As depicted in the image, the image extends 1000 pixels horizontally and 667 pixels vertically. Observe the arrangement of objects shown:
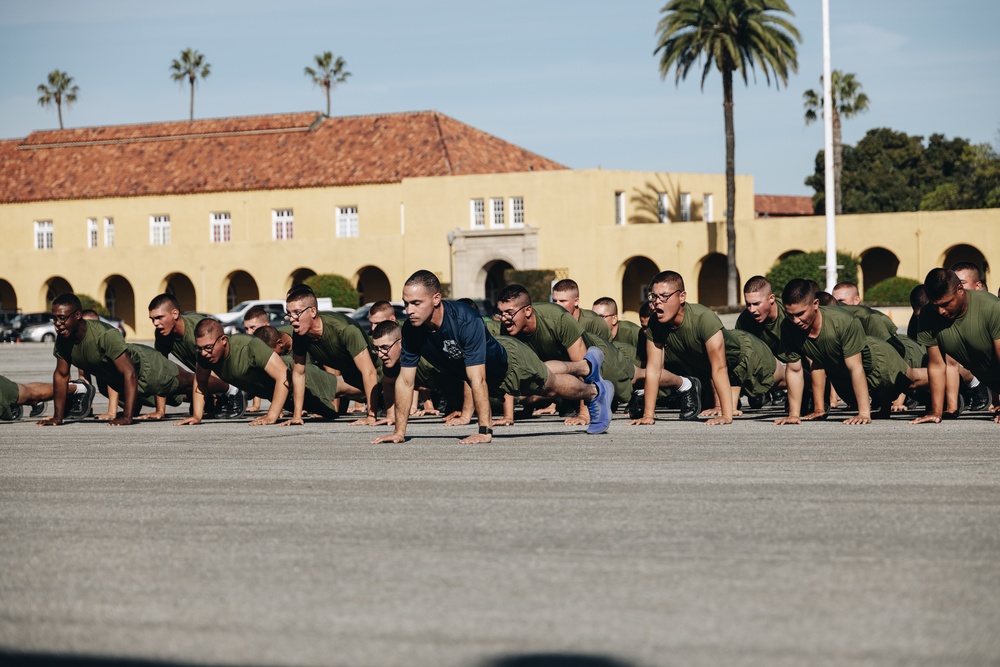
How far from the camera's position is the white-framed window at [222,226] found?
6712cm

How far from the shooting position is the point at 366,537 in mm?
6230

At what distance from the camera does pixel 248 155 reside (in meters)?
67.9

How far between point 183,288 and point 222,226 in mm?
4441

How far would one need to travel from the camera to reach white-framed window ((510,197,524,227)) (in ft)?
201

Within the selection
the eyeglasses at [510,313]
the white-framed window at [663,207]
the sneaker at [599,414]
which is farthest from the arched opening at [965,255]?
the sneaker at [599,414]

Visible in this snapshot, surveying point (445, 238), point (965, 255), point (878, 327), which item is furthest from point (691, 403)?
point (445, 238)

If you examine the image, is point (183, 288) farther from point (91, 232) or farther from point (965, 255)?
point (965, 255)

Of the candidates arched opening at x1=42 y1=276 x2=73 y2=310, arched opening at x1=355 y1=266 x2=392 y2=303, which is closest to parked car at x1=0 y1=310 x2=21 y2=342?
arched opening at x1=42 y1=276 x2=73 y2=310

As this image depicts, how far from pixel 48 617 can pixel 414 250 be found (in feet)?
190

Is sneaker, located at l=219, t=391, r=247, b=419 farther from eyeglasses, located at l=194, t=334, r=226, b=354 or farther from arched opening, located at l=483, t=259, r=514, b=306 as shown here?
arched opening, located at l=483, t=259, r=514, b=306

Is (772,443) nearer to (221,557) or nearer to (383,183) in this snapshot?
(221,557)

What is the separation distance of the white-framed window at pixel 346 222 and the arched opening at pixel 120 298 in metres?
Answer: 12.9

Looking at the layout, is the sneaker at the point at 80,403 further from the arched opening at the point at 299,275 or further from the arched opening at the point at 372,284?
the arched opening at the point at 299,275

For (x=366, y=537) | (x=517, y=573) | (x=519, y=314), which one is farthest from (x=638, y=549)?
(x=519, y=314)
